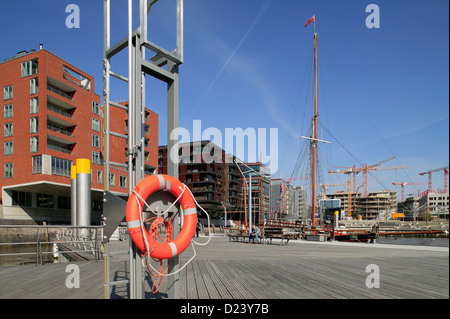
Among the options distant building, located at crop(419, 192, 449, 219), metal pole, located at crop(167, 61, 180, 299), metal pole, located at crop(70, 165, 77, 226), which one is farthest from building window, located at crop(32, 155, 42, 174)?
distant building, located at crop(419, 192, 449, 219)

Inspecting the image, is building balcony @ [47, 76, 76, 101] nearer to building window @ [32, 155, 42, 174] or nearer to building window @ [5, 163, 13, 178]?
building window @ [32, 155, 42, 174]

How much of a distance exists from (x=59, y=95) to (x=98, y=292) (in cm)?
3686

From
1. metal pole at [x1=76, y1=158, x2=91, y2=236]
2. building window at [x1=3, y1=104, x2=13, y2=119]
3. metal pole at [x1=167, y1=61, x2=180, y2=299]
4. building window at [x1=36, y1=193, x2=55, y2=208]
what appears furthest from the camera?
building window at [x1=36, y1=193, x2=55, y2=208]

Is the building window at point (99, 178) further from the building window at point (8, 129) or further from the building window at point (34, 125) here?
the building window at point (8, 129)

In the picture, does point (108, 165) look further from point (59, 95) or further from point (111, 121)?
point (59, 95)

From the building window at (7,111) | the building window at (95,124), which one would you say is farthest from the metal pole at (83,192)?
the building window at (95,124)

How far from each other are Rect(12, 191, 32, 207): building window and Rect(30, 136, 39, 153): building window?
232 inches

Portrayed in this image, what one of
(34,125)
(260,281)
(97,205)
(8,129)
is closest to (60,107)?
(34,125)

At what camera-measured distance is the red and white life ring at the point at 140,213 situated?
332 centimetres

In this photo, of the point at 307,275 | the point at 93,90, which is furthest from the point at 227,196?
the point at 307,275

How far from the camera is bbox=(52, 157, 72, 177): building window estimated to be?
3323cm

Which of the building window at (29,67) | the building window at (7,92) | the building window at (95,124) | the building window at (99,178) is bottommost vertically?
the building window at (99,178)

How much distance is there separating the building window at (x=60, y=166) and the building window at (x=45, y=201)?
6.38 m
